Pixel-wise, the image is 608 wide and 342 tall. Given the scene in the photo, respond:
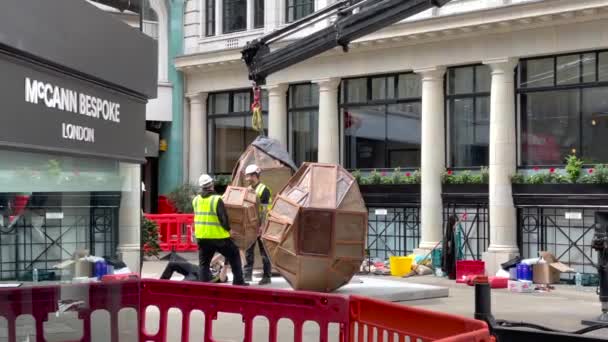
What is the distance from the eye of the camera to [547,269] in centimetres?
1933

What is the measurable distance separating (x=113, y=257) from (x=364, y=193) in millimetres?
20939

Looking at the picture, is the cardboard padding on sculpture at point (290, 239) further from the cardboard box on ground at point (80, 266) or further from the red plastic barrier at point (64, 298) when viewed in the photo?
the cardboard box on ground at point (80, 266)

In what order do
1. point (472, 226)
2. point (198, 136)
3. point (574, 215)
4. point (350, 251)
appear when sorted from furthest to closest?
point (198, 136) < point (472, 226) < point (574, 215) < point (350, 251)

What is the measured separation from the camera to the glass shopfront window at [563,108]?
21.8 m

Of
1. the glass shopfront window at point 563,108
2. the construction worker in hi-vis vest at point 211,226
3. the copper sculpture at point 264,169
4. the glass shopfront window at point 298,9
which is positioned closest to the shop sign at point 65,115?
the construction worker in hi-vis vest at point 211,226

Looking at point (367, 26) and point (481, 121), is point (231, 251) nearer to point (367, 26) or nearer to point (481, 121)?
point (367, 26)

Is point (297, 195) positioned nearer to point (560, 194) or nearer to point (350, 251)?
point (350, 251)

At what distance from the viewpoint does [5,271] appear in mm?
4457

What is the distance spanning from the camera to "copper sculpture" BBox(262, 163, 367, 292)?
14.5 metres

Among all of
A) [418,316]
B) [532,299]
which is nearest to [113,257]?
[418,316]

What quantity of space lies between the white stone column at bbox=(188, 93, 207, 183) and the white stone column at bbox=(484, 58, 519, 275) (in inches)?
441

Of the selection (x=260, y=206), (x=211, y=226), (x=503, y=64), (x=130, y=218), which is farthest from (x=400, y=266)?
(x=130, y=218)

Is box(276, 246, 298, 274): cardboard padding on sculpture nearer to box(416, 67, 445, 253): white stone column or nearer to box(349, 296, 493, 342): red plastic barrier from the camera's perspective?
box(349, 296, 493, 342): red plastic barrier

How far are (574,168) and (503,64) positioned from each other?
330 centimetres
